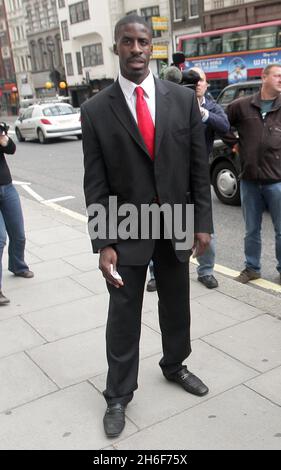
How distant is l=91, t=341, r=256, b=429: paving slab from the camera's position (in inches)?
107

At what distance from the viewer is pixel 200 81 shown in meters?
3.85

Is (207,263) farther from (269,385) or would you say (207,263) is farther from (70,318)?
(269,385)

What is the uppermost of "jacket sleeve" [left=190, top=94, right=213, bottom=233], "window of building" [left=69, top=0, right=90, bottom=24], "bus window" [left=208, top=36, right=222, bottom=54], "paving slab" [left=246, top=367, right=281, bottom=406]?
"window of building" [left=69, top=0, right=90, bottom=24]

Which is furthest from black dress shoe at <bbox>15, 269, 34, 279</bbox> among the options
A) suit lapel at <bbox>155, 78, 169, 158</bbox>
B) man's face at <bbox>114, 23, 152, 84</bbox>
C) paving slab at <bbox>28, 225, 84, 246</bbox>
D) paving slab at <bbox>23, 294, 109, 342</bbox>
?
man's face at <bbox>114, 23, 152, 84</bbox>

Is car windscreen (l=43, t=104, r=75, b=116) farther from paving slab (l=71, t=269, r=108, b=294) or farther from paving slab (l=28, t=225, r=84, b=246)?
paving slab (l=71, t=269, r=108, b=294)

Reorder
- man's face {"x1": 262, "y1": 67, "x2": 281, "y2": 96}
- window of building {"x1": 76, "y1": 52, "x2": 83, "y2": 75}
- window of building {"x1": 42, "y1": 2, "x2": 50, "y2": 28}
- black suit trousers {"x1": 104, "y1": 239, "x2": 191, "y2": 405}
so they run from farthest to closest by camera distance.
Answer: window of building {"x1": 42, "y1": 2, "x2": 50, "y2": 28}, window of building {"x1": 76, "y1": 52, "x2": 83, "y2": 75}, man's face {"x1": 262, "y1": 67, "x2": 281, "y2": 96}, black suit trousers {"x1": 104, "y1": 239, "x2": 191, "y2": 405}

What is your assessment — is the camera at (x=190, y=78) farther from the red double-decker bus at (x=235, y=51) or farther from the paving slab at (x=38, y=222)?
the red double-decker bus at (x=235, y=51)

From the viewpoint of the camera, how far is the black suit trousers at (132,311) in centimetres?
261

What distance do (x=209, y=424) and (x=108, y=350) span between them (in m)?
0.64

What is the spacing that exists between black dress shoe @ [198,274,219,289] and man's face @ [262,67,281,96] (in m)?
1.65

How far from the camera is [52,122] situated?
18.7m

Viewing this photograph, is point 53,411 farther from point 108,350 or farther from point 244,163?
point 244,163

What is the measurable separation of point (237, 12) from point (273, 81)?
94.8 ft
